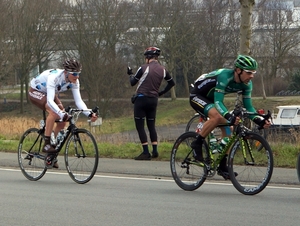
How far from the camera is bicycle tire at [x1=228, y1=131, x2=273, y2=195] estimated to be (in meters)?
8.26

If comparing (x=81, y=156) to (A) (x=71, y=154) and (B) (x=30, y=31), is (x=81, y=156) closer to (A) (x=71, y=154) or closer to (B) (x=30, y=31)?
(A) (x=71, y=154)

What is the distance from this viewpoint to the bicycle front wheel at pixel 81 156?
971 centimetres

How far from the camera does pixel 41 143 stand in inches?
416

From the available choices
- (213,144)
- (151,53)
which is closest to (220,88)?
(213,144)

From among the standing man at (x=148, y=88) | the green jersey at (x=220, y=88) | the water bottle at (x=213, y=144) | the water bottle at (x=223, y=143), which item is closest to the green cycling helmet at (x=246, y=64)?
the green jersey at (x=220, y=88)

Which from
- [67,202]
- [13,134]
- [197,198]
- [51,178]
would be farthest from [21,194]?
[13,134]

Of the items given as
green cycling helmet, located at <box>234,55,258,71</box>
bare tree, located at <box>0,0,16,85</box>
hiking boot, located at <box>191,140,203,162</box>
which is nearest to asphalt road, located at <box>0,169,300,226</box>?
hiking boot, located at <box>191,140,203,162</box>

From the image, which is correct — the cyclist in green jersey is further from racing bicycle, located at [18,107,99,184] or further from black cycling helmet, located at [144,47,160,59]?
black cycling helmet, located at [144,47,160,59]

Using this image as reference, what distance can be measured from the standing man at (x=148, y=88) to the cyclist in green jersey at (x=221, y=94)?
3.49 meters

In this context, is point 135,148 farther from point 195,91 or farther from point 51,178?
point 195,91

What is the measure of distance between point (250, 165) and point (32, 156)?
3.93 m

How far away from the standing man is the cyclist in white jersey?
2.45 meters

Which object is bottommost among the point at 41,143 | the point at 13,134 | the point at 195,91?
the point at 13,134

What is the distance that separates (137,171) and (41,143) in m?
1.81
